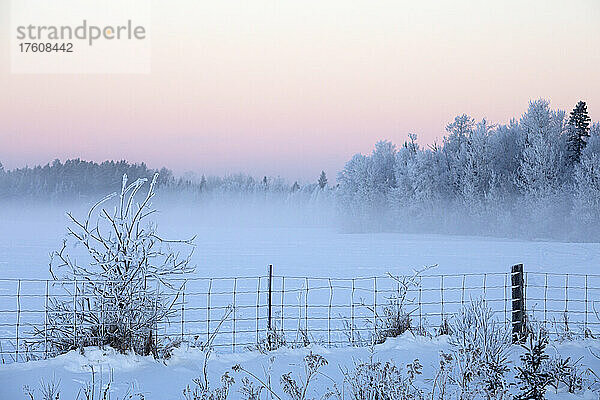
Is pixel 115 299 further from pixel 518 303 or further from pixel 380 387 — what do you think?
pixel 518 303

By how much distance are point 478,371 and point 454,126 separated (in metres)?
42.2

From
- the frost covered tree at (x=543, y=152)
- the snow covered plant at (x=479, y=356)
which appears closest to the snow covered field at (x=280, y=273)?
the snow covered plant at (x=479, y=356)

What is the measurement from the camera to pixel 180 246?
27406 mm

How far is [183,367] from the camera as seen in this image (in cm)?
566

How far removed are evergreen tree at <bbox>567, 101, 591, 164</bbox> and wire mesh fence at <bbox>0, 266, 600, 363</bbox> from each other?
2733 cm

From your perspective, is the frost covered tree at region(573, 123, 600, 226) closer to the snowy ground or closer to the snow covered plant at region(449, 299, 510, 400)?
the snowy ground

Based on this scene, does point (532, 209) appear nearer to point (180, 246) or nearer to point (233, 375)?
point (180, 246)

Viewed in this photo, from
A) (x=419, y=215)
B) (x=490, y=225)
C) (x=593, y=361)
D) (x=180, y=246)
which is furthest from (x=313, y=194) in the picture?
(x=593, y=361)

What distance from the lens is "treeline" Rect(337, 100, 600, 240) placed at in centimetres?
→ 3925

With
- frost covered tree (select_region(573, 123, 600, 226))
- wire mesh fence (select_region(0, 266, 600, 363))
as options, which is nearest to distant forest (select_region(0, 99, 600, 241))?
frost covered tree (select_region(573, 123, 600, 226))

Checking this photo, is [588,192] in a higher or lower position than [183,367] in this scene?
higher

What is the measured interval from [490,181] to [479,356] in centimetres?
3925

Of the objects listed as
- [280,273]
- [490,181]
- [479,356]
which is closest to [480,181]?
[490,181]

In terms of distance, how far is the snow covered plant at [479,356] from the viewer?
14.7 feet
